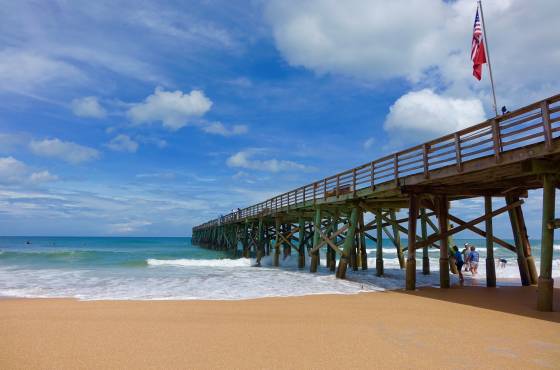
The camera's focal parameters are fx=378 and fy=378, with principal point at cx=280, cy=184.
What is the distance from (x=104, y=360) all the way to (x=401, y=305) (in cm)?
605

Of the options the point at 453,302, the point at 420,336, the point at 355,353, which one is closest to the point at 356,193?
the point at 453,302

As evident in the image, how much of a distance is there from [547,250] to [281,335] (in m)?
5.63

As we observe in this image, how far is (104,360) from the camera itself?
440cm

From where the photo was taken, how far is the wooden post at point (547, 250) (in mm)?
7293

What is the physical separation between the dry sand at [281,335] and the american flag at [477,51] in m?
6.83

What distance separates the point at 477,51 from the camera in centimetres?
1167

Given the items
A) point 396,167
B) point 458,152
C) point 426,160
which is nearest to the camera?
point 458,152

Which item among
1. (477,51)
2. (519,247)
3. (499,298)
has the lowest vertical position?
(499,298)

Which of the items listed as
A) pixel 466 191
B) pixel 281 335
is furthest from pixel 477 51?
pixel 281 335

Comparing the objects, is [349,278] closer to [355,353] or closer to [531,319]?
[531,319]

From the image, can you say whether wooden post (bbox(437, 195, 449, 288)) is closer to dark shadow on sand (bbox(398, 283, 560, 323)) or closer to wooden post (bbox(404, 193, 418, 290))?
dark shadow on sand (bbox(398, 283, 560, 323))

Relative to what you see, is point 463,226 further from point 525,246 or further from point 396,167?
point 396,167

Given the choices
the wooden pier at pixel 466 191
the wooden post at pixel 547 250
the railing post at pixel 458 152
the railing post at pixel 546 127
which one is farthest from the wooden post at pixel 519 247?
the railing post at pixel 546 127

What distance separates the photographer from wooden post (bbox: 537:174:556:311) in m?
7.29
